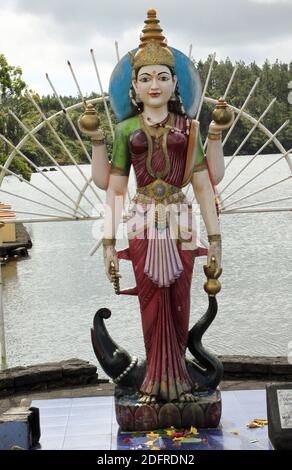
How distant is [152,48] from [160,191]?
0.94 meters

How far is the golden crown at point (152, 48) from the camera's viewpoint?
5727mm

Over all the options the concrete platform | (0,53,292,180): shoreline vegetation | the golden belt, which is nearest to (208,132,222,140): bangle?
the golden belt

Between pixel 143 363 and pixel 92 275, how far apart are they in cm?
916

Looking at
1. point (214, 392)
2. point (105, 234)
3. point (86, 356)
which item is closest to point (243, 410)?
point (214, 392)

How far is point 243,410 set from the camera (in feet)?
20.3

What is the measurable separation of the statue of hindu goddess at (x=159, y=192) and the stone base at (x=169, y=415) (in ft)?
0.11

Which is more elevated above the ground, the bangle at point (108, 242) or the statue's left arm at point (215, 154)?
the statue's left arm at point (215, 154)

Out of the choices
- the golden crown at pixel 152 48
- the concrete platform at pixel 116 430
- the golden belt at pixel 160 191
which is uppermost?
the golden crown at pixel 152 48

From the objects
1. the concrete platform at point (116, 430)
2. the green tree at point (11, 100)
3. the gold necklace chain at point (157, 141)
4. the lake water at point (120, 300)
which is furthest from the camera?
the green tree at point (11, 100)

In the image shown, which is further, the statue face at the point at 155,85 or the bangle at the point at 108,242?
the bangle at the point at 108,242

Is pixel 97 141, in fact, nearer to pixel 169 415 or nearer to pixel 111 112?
pixel 169 415

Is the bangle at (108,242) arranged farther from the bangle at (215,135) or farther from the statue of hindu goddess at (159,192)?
the bangle at (215,135)

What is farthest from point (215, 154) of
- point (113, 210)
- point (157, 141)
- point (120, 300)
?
point (120, 300)

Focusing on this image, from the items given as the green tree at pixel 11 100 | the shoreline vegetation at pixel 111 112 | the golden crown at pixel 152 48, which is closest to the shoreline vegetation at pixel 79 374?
the golden crown at pixel 152 48
